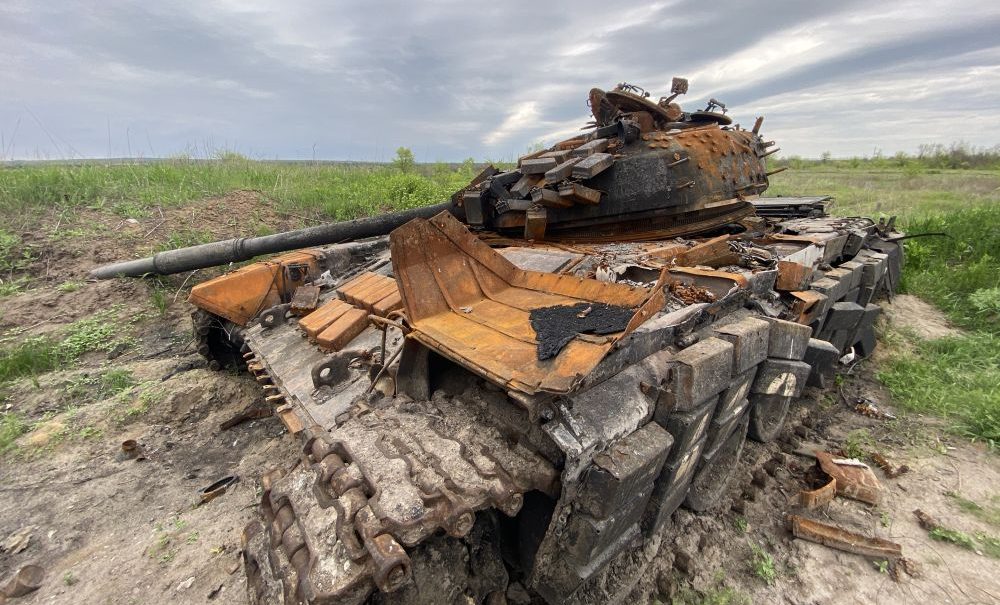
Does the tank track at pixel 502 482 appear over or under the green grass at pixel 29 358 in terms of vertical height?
over

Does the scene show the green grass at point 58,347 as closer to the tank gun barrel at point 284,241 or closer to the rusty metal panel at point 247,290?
the tank gun barrel at point 284,241

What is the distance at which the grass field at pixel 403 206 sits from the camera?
4.97 m

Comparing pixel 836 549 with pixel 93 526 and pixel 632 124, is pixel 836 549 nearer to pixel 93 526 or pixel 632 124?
pixel 632 124

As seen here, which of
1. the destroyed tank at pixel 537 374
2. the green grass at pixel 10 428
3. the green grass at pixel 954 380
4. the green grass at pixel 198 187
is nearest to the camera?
the destroyed tank at pixel 537 374

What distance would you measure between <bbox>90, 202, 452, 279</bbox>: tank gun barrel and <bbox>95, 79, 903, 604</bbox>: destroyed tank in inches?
23.4

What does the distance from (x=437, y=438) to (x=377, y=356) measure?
3.36 ft

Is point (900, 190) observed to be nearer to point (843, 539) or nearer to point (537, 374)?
point (843, 539)

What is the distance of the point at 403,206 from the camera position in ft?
38.7

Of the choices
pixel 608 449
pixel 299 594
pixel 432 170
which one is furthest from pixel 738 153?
pixel 432 170

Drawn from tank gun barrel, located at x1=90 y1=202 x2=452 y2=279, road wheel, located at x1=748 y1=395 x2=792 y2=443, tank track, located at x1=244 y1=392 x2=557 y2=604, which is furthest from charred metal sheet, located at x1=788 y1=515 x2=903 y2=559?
tank gun barrel, located at x1=90 y1=202 x2=452 y2=279

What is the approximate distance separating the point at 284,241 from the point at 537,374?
441 centimetres

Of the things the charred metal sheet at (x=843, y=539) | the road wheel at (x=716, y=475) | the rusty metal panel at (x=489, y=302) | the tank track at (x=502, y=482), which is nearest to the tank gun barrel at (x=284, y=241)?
the rusty metal panel at (x=489, y=302)

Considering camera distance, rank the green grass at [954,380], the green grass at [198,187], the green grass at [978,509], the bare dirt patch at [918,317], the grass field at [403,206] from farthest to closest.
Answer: the green grass at [198,187] → the bare dirt patch at [918,317] → the grass field at [403,206] → the green grass at [954,380] → the green grass at [978,509]

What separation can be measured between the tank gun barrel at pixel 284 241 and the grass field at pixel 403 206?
177cm
